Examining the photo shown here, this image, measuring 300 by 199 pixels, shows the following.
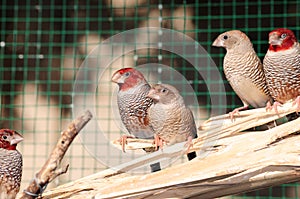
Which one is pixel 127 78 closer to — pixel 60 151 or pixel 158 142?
pixel 158 142

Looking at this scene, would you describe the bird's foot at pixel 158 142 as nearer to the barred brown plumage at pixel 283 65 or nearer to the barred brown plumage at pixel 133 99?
the barred brown plumage at pixel 133 99

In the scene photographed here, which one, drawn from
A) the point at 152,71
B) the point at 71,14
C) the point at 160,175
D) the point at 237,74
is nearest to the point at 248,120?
the point at 237,74

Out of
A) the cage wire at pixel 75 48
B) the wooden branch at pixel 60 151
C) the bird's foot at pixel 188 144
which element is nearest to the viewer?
the wooden branch at pixel 60 151

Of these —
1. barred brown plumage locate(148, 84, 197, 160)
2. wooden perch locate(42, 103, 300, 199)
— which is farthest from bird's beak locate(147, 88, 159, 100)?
wooden perch locate(42, 103, 300, 199)

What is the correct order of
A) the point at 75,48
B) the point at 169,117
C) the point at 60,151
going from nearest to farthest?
the point at 60,151
the point at 169,117
the point at 75,48

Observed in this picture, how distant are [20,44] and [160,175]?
1.48m

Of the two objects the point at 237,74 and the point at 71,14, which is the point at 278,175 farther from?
the point at 71,14

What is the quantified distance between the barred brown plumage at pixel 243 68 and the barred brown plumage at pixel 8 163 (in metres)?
0.55

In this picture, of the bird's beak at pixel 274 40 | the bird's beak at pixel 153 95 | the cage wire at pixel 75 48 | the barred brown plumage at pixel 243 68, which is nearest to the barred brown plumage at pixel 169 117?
the bird's beak at pixel 153 95

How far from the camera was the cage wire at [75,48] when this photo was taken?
2832 millimetres

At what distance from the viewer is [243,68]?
1849mm

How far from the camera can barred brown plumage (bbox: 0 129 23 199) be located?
6.09 ft

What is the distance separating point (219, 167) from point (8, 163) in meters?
0.54

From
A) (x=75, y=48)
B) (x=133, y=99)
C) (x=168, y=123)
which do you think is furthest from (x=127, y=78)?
(x=75, y=48)
